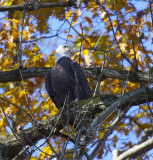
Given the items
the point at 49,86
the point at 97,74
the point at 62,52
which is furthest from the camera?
the point at 62,52

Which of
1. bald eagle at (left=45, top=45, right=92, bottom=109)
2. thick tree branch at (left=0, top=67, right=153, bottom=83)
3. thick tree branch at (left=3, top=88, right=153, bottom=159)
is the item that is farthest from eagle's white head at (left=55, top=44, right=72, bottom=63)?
thick tree branch at (left=3, top=88, right=153, bottom=159)

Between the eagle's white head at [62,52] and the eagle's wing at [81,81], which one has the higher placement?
the eagle's white head at [62,52]

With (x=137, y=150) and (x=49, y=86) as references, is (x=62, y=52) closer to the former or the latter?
(x=49, y=86)

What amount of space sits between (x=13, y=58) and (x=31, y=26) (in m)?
1.02

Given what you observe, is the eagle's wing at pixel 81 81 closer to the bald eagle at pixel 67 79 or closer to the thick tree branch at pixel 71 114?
the bald eagle at pixel 67 79

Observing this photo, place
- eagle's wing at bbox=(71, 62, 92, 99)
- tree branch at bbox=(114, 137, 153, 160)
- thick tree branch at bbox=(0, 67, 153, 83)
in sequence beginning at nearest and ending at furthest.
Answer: tree branch at bbox=(114, 137, 153, 160)
thick tree branch at bbox=(0, 67, 153, 83)
eagle's wing at bbox=(71, 62, 92, 99)

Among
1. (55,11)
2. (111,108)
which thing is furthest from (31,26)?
(111,108)

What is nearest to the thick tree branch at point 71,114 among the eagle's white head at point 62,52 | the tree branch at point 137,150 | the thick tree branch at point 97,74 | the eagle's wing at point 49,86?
the tree branch at point 137,150

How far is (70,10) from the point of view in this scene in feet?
19.3

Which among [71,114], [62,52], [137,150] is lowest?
[137,150]

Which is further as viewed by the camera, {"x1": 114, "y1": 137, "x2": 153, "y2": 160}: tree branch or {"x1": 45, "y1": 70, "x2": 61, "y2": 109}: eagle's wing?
{"x1": 45, "y1": 70, "x2": 61, "y2": 109}: eagle's wing

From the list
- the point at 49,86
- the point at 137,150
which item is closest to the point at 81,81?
the point at 49,86

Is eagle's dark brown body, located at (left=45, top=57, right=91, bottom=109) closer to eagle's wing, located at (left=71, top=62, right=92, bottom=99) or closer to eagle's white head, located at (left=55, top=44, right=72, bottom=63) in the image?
eagle's wing, located at (left=71, top=62, right=92, bottom=99)

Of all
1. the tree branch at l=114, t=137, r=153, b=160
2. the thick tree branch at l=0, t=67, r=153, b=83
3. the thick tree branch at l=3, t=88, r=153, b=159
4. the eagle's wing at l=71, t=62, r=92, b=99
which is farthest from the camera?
the eagle's wing at l=71, t=62, r=92, b=99
